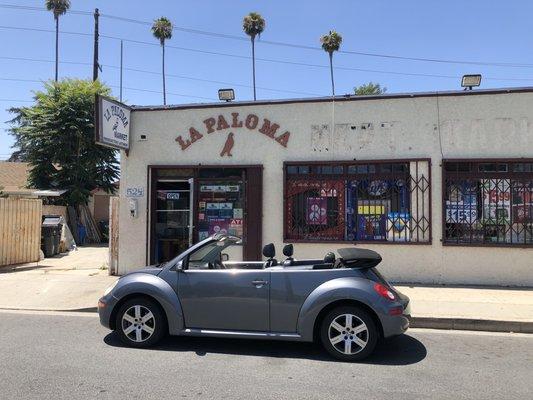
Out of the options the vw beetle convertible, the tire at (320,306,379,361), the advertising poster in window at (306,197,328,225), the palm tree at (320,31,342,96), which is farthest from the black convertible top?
the palm tree at (320,31,342,96)

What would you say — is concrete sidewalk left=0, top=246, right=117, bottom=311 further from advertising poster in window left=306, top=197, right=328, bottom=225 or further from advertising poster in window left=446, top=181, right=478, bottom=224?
advertising poster in window left=446, top=181, right=478, bottom=224

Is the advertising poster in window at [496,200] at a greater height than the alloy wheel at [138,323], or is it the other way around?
the advertising poster in window at [496,200]

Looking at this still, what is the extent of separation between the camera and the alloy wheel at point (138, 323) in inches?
245

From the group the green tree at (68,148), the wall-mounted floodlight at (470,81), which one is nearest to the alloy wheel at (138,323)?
the wall-mounted floodlight at (470,81)

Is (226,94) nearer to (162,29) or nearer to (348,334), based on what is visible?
(348,334)

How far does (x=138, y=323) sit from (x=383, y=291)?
9.95 feet

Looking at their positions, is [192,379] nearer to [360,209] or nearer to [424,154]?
[360,209]

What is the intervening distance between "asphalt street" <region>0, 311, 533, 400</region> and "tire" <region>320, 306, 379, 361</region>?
0.45 ft

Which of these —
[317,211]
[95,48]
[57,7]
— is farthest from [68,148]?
[57,7]

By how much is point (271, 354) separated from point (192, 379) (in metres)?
1.29

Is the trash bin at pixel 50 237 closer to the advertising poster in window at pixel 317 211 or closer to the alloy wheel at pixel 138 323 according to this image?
the advertising poster in window at pixel 317 211

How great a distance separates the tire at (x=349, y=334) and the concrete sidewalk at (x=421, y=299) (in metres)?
2.22

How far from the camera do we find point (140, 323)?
623 centimetres

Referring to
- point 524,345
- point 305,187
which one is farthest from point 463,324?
point 305,187
